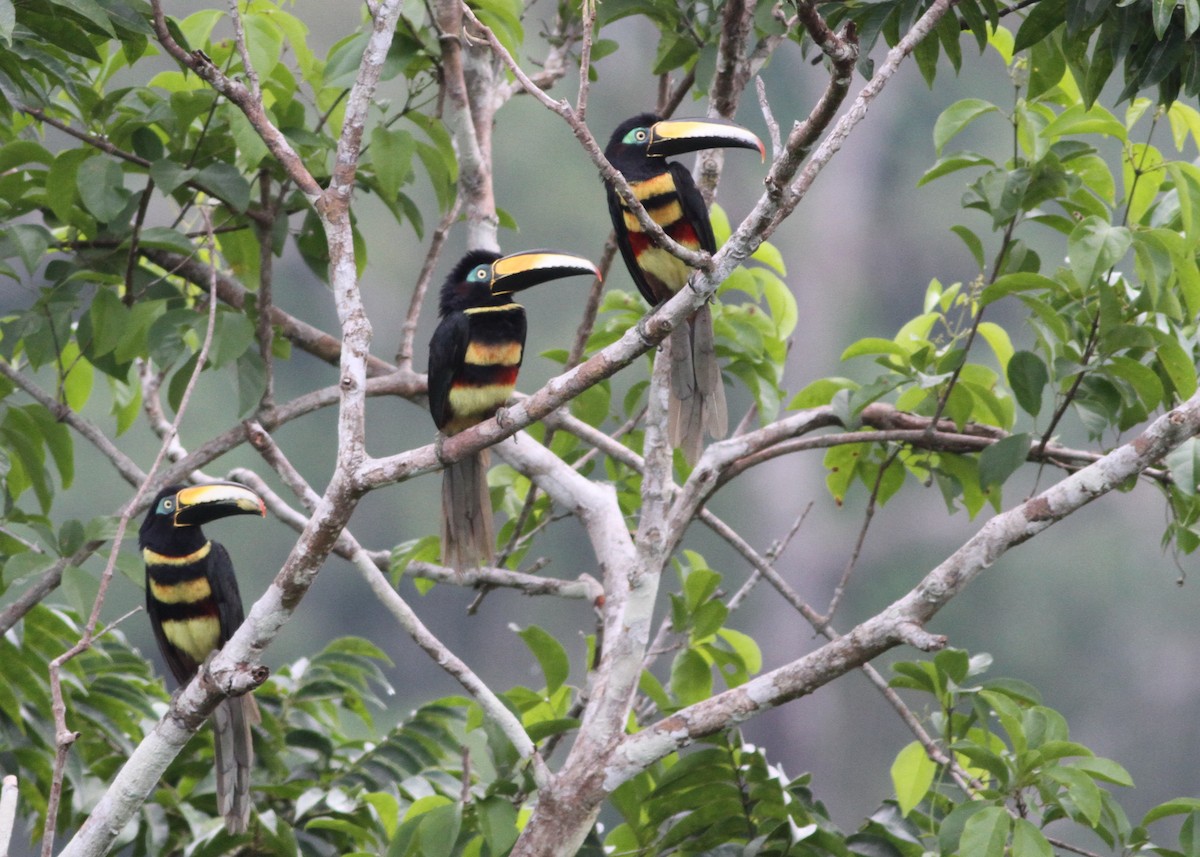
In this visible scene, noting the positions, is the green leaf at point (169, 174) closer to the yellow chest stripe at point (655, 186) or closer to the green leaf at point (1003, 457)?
the yellow chest stripe at point (655, 186)

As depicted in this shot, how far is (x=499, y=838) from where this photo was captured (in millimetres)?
2357

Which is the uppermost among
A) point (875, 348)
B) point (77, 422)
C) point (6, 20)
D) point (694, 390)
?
point (6, 20)

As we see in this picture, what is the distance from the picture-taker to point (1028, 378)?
8.64 feet

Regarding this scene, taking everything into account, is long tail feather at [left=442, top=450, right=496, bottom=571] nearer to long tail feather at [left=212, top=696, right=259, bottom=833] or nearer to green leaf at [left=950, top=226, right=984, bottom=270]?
long tail feather at [left=212, top=696, right=259, bottom=833]

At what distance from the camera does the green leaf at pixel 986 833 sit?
6.94 ft

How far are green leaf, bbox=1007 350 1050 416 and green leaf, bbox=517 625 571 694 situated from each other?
3.48 feet

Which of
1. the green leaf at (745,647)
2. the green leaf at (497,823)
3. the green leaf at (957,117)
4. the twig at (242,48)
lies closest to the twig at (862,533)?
the green leaf at (745,647)

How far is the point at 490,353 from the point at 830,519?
5943 millimetres

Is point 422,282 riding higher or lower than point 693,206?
lower

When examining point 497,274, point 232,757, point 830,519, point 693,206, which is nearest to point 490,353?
point 497,274

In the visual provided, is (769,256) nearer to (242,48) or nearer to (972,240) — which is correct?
(972,240)

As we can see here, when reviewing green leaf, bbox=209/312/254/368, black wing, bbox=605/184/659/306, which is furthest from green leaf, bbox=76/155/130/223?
black wing, bbox=605/184/659/306

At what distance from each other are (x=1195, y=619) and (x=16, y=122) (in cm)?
951

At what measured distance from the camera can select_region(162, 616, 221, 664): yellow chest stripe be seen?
3.04 meters
